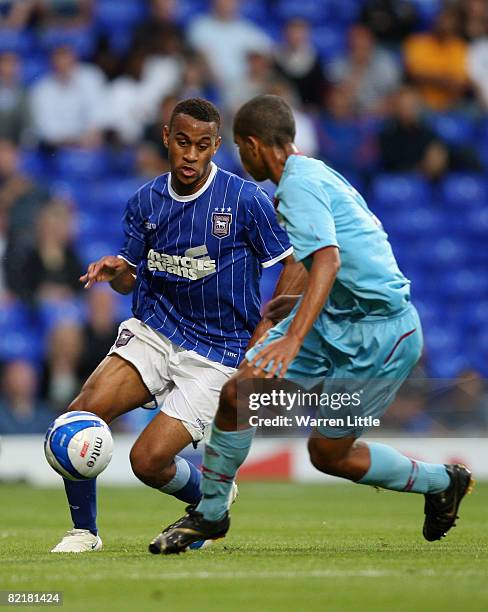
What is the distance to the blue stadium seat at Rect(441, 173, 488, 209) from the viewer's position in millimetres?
17125

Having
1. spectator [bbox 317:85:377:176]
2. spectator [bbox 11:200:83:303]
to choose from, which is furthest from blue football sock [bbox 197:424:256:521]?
spectator [bbox 317:85:377:176]

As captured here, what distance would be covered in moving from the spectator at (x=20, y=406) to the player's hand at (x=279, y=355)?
26.1 feet

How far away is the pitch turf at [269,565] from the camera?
177 inches

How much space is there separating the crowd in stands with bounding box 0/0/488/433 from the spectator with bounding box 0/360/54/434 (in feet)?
2.08

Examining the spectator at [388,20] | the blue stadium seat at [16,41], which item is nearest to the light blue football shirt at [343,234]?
the blue stadium seat at [16,41]

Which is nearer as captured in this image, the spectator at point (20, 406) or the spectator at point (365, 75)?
the spectator at point (20, 406)

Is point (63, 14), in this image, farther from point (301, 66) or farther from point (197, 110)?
point (197, 110)

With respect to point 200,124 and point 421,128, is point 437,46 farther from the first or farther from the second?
point 200,124

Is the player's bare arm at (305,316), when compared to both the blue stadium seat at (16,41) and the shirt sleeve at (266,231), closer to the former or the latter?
the shirt sleeve at (266,231)

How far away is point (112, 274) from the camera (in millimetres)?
7051

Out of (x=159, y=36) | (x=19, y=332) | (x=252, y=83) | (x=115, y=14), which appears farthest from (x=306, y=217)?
(x=115, y=14)

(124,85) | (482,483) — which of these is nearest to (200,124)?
(482,483)

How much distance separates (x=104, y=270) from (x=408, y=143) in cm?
1041

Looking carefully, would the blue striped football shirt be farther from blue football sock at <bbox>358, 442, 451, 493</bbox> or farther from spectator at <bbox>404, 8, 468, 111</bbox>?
spectator at <bbox>404, 8, 468, 111</bbox>
